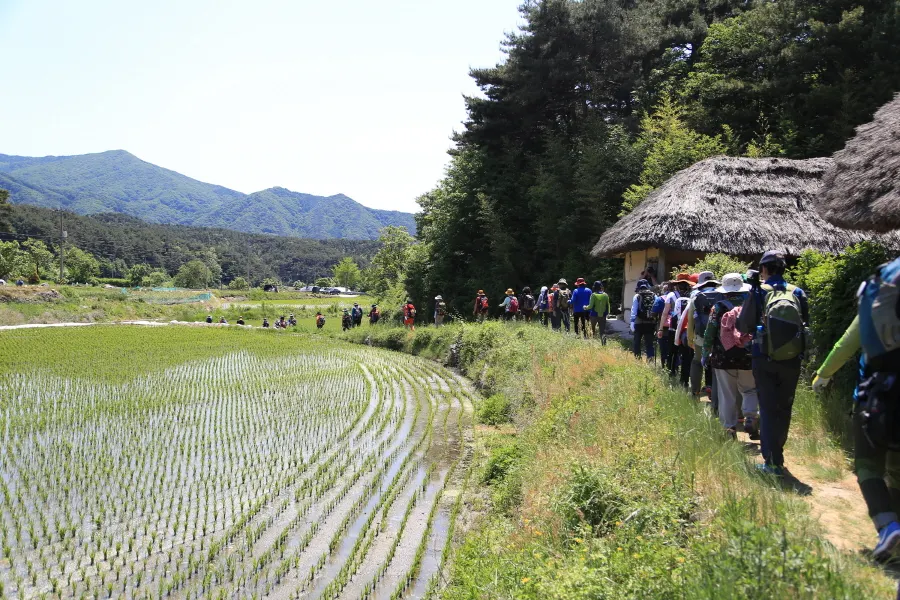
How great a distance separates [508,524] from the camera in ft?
17.0

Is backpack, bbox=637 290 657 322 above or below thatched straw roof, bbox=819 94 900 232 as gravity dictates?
below

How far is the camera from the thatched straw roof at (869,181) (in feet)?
22.0

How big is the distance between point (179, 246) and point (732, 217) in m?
102

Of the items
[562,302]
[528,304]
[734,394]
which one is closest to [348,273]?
[528,304]

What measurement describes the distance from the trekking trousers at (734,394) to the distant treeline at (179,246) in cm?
7801

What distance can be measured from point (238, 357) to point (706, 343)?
620 inches

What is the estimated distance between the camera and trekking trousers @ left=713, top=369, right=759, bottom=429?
5152mm

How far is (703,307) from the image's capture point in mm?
5699

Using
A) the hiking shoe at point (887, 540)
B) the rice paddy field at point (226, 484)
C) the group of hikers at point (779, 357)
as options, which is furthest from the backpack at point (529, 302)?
the hiking shoe at point (887, 540)

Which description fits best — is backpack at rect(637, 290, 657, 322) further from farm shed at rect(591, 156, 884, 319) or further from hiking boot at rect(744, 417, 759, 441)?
farm shed at rect(591, 156, 884, 319)

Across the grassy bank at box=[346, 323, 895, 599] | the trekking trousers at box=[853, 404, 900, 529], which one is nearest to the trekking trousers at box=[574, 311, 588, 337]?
the grassy bank at box=[346, 323, 895, 599]

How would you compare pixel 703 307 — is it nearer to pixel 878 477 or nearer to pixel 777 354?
pixel 777 354

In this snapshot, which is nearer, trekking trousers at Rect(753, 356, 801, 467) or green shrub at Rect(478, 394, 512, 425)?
trekking trousers at Rect(753, 356, 801, 467)

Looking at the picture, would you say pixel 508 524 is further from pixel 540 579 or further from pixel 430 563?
pixel 540 579
